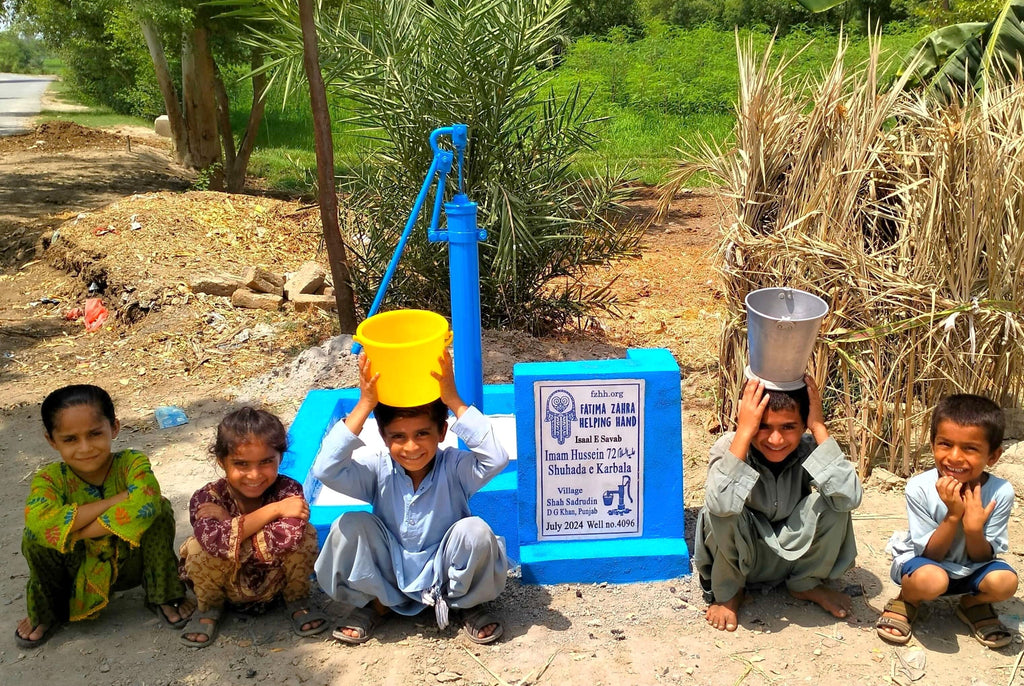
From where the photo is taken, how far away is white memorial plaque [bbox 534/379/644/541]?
3385 millimetres

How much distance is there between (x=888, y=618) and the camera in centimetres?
308

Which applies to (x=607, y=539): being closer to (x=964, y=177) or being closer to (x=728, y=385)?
(x=728, y=385)

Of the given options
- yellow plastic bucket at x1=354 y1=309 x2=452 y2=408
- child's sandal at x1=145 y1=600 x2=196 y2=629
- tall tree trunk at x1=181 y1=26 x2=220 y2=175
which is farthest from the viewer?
tall tree trunk at x1=181 y1=26 x2=220 y2=175

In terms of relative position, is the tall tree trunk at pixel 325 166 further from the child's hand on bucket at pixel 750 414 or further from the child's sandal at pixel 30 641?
the child's hand on bucket at pixel 750 414

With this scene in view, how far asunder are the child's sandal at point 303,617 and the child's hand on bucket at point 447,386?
2.96 ft

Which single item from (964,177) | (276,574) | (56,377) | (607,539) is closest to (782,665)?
(607,539)

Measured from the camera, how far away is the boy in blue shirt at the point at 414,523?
2.97m

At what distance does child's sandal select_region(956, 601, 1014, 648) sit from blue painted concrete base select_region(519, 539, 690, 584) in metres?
0.96

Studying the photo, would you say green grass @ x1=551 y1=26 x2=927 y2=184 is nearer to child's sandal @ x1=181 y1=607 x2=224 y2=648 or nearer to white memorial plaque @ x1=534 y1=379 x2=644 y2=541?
white memorial plaque @ x1=534 y1=379 x2=644 y2=541

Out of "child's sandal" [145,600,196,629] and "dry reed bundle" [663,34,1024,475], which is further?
"dry reed bundle" [663,34,1024,475]

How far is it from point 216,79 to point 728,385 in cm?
1056

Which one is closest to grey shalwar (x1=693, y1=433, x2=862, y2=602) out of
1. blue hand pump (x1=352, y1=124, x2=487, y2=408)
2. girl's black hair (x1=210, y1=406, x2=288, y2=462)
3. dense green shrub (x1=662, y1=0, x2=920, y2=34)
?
blue hand pump (x1=352, y1=124, x2=487, y2=408)

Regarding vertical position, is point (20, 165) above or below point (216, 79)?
below

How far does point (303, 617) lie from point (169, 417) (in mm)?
2417
